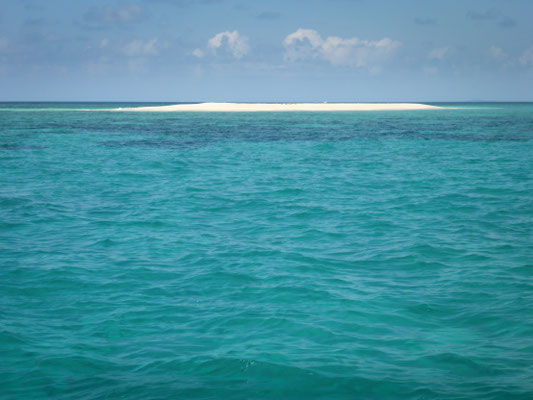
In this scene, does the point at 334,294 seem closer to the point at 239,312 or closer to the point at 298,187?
the point at 239,312

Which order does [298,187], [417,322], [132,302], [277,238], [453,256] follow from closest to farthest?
[417,322] < [132,302] < [453,256] < [277,238] < [298,187]

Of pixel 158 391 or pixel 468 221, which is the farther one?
pixel 468 221

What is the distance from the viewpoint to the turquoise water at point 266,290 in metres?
7.35

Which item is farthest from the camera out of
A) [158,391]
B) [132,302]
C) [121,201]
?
[121,201]

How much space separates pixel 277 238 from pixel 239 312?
5091 mm

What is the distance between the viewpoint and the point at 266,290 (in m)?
10.6

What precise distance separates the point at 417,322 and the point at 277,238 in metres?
5.96

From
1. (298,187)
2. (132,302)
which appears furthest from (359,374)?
(298,187)

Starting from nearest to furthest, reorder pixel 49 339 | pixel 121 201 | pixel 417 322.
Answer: pixel 49 339 < pixel 417 322 < pixel 121 201

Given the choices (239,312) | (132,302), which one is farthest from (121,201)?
(239,312)

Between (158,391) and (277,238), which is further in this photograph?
(277,238)

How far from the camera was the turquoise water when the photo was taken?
735 cm

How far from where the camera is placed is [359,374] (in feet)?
24.2

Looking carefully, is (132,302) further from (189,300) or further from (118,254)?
(118,254)
